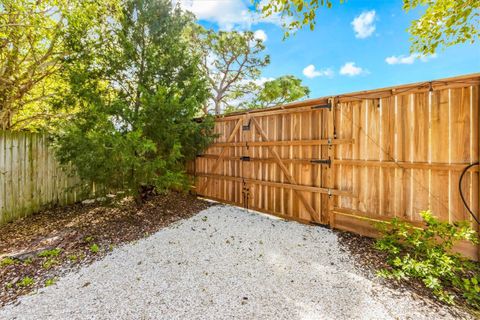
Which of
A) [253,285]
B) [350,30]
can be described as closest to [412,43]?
[350,30]

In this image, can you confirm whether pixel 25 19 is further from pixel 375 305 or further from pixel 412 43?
pixel 412 43

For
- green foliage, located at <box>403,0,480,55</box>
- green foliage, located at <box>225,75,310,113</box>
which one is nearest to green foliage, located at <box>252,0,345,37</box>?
green foliage, located at <box>403,0,480,55</box>

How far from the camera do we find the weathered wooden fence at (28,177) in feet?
15.3

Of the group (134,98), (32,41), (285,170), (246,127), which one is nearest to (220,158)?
(246,127)

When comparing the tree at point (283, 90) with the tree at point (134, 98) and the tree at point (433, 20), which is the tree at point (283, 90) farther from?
the tree at point (134, 98)

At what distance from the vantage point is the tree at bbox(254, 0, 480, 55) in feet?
11.3

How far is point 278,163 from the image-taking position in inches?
188

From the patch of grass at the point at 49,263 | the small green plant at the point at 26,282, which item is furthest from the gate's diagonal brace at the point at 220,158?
the small green plant at the point at 26,282

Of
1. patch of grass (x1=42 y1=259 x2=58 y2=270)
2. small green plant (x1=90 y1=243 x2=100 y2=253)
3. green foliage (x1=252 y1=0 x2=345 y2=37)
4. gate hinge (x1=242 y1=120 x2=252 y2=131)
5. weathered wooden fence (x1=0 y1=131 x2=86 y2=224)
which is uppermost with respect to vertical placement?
green foliage (x1=252 y1=0 x2=345 y2=37)

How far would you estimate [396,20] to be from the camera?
5.95 m

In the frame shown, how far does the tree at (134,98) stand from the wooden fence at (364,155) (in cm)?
155

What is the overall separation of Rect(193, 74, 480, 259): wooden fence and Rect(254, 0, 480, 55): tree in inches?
55.7

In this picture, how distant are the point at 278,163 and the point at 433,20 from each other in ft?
16.1

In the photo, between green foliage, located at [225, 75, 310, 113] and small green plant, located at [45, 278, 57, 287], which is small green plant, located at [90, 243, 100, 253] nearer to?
small green plant, located at [45, 278, 57, 287]
